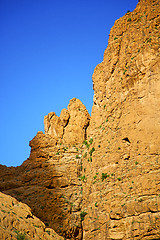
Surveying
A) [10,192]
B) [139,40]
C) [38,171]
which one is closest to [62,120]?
[38,171]

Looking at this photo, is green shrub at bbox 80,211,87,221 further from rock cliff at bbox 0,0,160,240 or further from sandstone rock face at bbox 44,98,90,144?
sandstone rock face at bbox 44,98,90,144

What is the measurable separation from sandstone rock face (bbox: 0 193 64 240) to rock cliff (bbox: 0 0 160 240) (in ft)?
29.4

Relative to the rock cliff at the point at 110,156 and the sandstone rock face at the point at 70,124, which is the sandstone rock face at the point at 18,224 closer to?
the rock cliff at the point at 110,156

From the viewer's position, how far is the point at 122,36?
5159 cm

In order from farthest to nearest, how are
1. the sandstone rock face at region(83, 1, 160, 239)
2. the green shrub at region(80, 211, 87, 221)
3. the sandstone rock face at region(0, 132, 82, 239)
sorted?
1. the sandstone rock face at region(0, 132, 82, 239)
2. the green shrub at region(80, 211, 87, 221)
3. the sandstone rock face at region(83, 1, 160, 239)

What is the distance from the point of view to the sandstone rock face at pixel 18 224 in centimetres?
3008

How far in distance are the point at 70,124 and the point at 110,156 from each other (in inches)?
659

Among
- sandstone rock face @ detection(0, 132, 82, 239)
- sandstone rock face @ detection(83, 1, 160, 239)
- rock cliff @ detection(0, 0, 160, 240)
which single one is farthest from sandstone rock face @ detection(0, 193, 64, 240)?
sandstone rock face @ detection(0, 132, 82, 239)

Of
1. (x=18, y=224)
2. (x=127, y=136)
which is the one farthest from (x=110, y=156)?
(x=18, y=224)

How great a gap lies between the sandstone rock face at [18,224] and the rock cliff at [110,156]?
8976 mm

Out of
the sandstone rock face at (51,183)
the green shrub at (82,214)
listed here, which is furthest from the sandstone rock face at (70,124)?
the green shrub at (82,214)

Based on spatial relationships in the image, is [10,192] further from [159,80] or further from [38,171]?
[159,80]

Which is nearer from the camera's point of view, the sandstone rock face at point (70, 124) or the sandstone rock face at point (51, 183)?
the sandstone rock face at point (51, 183)

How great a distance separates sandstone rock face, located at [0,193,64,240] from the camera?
30078mm
